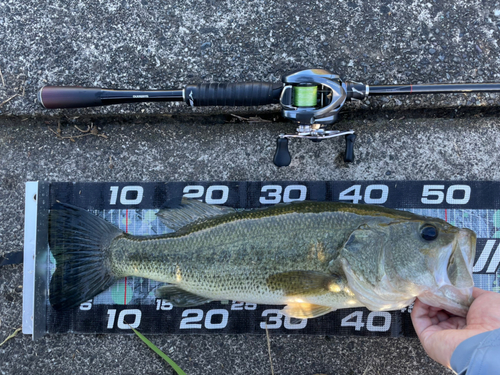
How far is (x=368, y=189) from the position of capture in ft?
8.57

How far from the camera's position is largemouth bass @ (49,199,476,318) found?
202 centimetres

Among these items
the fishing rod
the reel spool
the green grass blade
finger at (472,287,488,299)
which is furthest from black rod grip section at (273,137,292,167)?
the green grass blade

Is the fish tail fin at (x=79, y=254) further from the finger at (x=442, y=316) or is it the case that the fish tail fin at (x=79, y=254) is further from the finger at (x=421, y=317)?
the finger at (x=442, y=316)

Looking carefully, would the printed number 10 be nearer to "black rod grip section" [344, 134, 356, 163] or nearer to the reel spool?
the reel spool

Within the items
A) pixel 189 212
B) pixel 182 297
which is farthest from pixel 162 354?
pixel 189 212

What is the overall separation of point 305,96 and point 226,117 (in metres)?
0.76

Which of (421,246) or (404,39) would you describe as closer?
(421,246)

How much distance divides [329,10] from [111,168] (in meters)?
2.05

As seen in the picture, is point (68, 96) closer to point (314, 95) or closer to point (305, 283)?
point (314, 95)

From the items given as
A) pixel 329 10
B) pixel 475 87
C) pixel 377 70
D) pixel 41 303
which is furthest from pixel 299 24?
pixel 41 303

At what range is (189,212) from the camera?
7.99 ft

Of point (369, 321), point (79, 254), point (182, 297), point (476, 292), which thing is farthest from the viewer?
point (369, 321)

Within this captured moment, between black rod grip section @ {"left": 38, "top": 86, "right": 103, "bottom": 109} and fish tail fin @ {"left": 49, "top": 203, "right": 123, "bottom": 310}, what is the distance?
75 centimetres

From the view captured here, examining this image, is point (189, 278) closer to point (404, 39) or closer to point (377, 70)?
point (377, 70)
